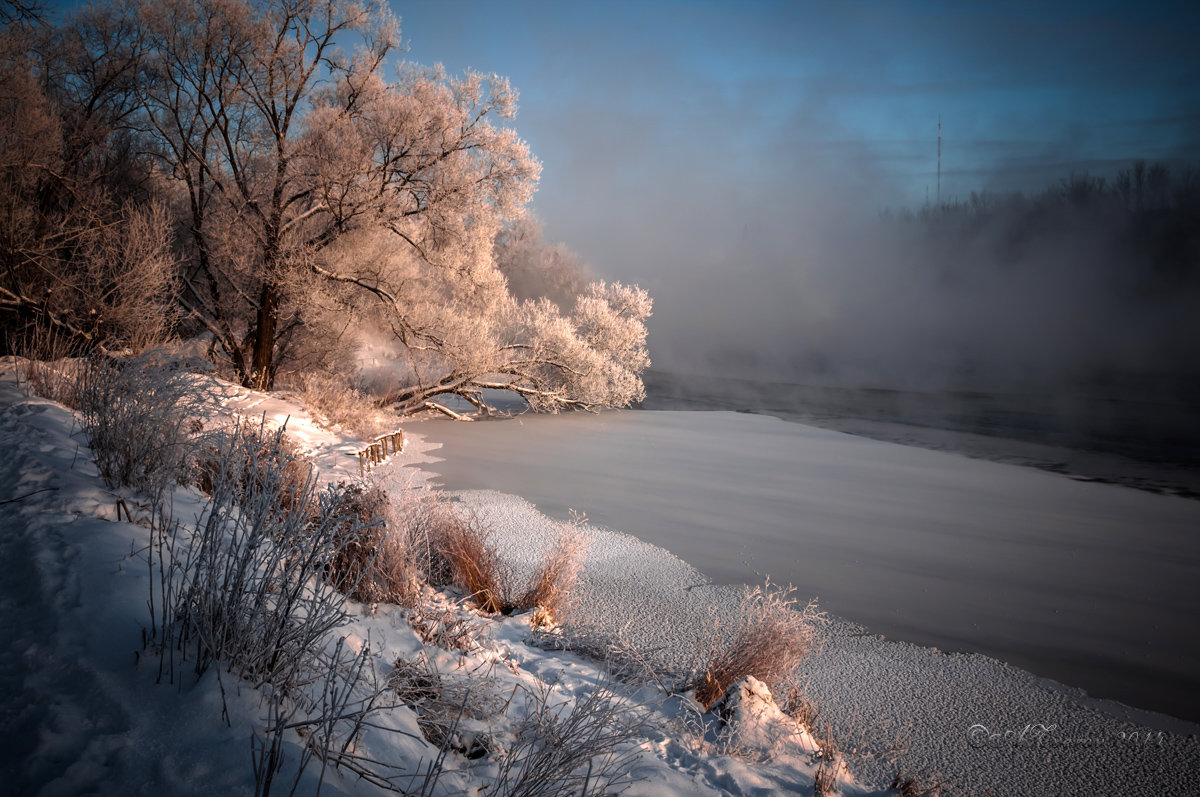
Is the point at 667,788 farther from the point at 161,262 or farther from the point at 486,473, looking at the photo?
the point at 161,262

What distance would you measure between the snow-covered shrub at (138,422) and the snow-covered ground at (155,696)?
14 cm

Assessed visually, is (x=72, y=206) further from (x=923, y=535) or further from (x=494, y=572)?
(x=923, y=535)

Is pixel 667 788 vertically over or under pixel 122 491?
under

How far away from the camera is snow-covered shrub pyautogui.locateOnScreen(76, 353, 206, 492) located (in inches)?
123

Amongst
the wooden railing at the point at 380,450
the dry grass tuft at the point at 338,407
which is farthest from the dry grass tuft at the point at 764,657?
the dry grass tuft at the point at 338,407

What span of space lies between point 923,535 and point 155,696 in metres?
6.55

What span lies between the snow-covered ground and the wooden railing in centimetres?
344

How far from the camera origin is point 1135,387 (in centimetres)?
1864

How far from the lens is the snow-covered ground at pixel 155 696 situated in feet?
4.63

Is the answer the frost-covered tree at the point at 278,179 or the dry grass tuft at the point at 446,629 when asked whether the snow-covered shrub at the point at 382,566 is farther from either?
the frost-covered tree at the point at 278,179

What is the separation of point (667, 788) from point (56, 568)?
2273 mm

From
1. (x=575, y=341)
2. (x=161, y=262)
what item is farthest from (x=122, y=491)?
(x=575, y=341)

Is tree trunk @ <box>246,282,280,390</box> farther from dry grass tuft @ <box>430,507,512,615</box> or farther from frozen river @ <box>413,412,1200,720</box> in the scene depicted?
dry grass tuft @ <box>430,507,512,615</box>

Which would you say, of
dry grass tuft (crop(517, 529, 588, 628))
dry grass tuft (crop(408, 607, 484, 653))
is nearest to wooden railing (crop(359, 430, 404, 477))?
dry grass tuft (crop(517, 529, 588, 628))
